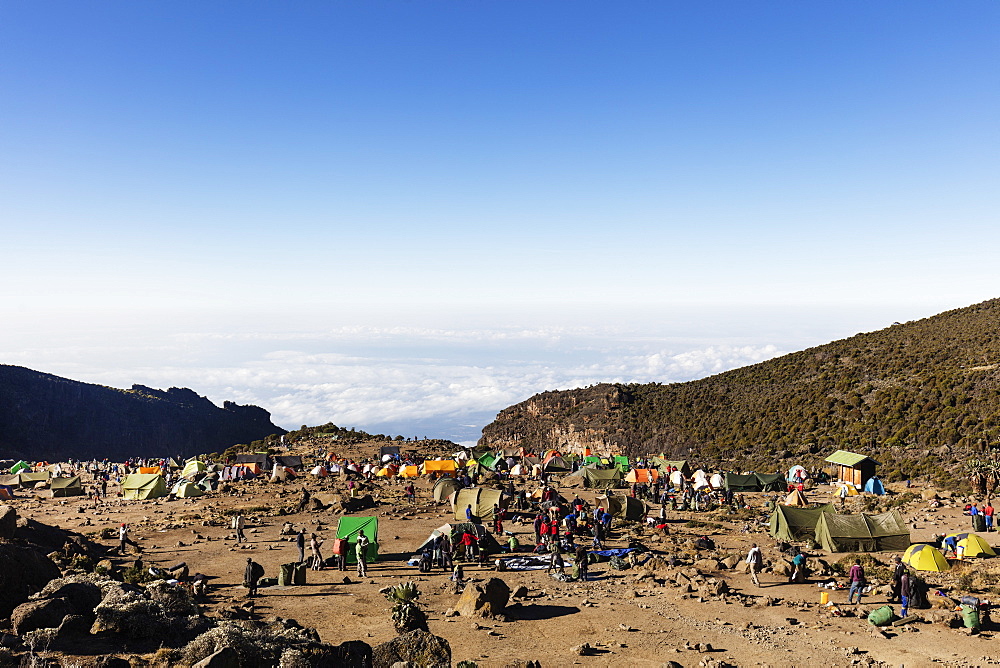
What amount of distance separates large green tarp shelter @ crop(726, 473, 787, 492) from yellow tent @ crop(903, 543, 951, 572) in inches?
727

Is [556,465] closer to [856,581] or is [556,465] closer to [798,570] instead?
[798,570]

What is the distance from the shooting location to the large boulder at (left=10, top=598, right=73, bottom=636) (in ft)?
38.4

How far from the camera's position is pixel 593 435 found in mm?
75438

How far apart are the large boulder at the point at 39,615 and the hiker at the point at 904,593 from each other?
62.4 feet

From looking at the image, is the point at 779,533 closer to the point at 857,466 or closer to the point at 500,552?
the point at 500,552

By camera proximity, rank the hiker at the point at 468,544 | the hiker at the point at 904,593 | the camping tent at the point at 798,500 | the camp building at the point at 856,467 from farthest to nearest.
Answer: the camp building at the point at 856,467
the camping tent at the point at 798,500
the hiker at the point at 468,544
the hiker at the point at 904,593

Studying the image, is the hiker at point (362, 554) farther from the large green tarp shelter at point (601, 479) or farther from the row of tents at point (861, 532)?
the large green tarp shelter at point (601, 479)

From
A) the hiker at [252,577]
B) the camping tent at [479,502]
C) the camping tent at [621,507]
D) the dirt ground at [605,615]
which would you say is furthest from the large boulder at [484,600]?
the camping tent at [621,507]

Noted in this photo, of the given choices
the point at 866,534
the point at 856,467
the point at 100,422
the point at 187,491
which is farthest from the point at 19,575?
the point at 100,422

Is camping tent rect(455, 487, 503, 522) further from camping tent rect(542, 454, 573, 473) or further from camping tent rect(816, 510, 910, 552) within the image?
camping tent rect(542, 454, 573, 473)

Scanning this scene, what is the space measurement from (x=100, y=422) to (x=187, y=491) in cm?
8412

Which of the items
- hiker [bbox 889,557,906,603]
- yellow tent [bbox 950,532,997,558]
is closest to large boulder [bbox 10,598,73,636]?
hiker [bbox 889,557,906,603]

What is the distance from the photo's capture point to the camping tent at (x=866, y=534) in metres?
22.5

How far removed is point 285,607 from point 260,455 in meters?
36.6
